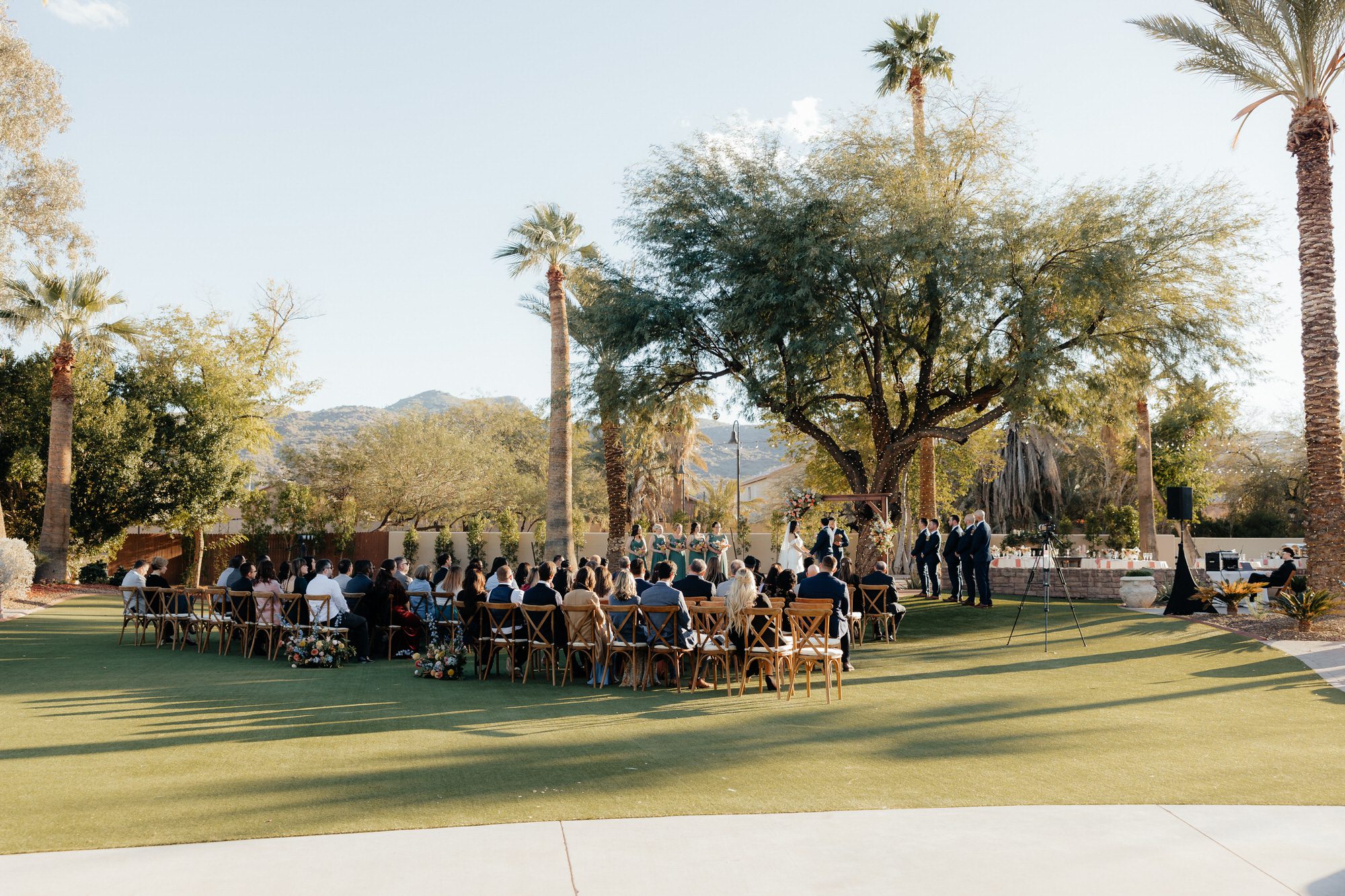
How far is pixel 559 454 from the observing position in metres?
24.8

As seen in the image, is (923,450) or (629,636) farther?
(923,450)

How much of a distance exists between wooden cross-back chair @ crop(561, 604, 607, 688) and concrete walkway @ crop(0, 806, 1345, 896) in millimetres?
5596

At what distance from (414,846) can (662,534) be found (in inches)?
525

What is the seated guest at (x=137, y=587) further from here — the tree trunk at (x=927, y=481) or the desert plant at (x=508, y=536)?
the desert plant at (x=508, y=536)

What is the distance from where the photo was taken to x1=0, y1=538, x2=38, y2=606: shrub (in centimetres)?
1998

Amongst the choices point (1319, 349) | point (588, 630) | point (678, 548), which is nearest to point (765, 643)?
point (588, 630)

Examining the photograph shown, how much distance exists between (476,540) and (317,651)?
71.1ft

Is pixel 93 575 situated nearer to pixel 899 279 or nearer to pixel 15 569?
pixel 15 569

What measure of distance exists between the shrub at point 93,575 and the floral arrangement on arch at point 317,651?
19.3m

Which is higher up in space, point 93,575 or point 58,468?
point 58,468

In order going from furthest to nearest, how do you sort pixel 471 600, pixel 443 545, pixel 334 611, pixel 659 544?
pixel 443 545 < pixel 659 544 < pixel 334 611 < pixel 471 600

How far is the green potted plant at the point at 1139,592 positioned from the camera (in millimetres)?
18703

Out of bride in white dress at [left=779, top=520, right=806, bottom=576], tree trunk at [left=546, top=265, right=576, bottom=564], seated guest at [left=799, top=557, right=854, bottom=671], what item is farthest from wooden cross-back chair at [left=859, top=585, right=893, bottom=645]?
tree trunk at [left=546, top=265, right=576, bottom=564]

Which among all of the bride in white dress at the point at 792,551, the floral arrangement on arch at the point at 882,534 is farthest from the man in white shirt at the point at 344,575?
the floral arrangement on arch at the point at 882,534
